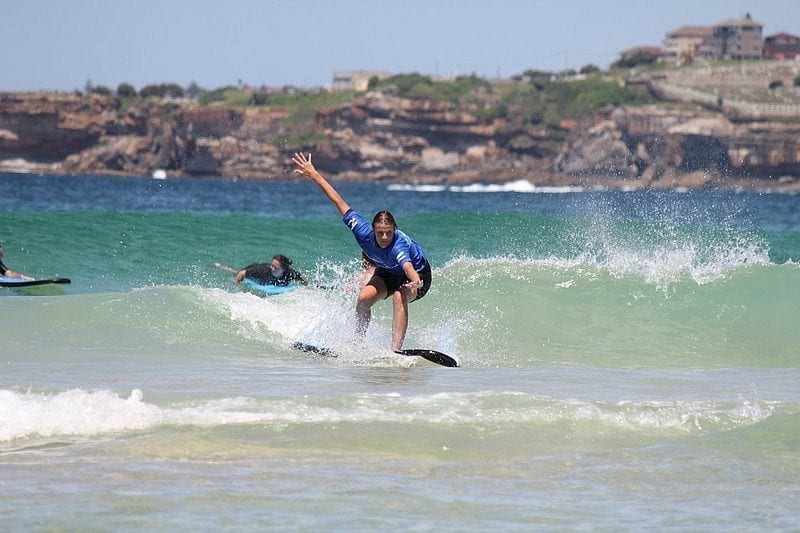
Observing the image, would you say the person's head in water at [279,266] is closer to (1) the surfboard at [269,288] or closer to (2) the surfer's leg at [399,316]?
(1) the surfboard at [269,288]

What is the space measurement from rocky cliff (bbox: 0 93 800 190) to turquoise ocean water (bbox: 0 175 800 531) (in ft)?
359

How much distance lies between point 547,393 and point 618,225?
24074 millimetres

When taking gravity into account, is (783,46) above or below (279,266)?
above

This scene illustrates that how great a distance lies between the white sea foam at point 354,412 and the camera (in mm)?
7625

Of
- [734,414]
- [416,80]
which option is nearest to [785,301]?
[734,414]

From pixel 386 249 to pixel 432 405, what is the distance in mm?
2343

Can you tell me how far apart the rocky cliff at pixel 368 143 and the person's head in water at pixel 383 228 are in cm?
11501

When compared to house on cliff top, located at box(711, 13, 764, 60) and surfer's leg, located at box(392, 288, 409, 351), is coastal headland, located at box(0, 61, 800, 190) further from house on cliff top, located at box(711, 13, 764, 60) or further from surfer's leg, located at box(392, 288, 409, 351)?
surfer's leg, located at box(392, 288, 409, 351)

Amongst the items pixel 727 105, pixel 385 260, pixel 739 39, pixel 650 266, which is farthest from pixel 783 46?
pixel 385 260

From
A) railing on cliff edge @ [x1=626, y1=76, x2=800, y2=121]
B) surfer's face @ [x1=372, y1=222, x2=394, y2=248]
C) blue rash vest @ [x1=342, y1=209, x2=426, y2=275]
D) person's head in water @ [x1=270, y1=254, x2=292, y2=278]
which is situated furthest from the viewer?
railing on cliff edge @ [x1=626, y1=76, x2=800, y2=121]

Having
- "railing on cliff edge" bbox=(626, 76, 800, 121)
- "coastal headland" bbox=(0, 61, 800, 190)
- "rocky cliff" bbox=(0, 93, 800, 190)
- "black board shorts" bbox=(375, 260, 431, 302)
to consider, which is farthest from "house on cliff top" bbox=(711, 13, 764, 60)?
"black board shorts" bbox=(375, 260, 431, 302)

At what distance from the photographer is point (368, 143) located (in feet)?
438

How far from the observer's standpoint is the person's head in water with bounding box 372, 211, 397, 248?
1009 cm

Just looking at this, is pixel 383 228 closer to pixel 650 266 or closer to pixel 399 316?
pixel 399 316
